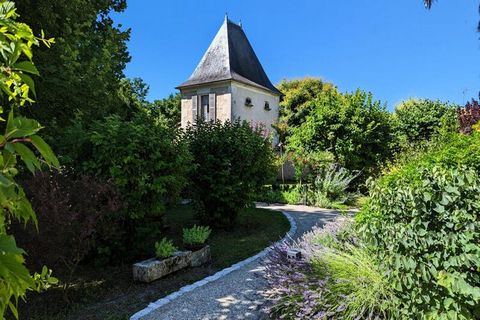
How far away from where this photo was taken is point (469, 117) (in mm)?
10320

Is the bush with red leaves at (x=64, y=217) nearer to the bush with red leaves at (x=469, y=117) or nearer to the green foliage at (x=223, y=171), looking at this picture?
the green foliage at (x=223, y=171)

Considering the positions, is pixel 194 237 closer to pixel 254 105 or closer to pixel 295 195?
pixel 295 195

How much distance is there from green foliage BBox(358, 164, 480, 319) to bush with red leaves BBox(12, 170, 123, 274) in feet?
9.05

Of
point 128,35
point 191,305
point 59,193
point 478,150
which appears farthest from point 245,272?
point 128,35

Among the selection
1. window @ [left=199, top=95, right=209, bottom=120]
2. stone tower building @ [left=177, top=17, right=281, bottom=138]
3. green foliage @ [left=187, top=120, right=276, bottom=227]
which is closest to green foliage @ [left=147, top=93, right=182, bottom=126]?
stone tower building @ [left=177, top=17, right=281, bottom=138]

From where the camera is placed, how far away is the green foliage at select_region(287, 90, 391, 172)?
501 inches

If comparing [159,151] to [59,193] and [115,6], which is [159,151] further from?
[115,6]

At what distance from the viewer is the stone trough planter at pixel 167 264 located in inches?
152

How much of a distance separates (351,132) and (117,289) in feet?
35.3

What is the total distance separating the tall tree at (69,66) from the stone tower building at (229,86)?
1313cm

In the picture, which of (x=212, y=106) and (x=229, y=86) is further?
(x=212, y=106)

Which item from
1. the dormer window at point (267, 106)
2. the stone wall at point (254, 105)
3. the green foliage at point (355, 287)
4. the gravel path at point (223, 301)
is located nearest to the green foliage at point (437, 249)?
the green foliage at point (355, 287)

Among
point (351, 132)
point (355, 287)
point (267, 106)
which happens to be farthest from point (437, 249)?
point (267, 106)

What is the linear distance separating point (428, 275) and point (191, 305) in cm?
222
